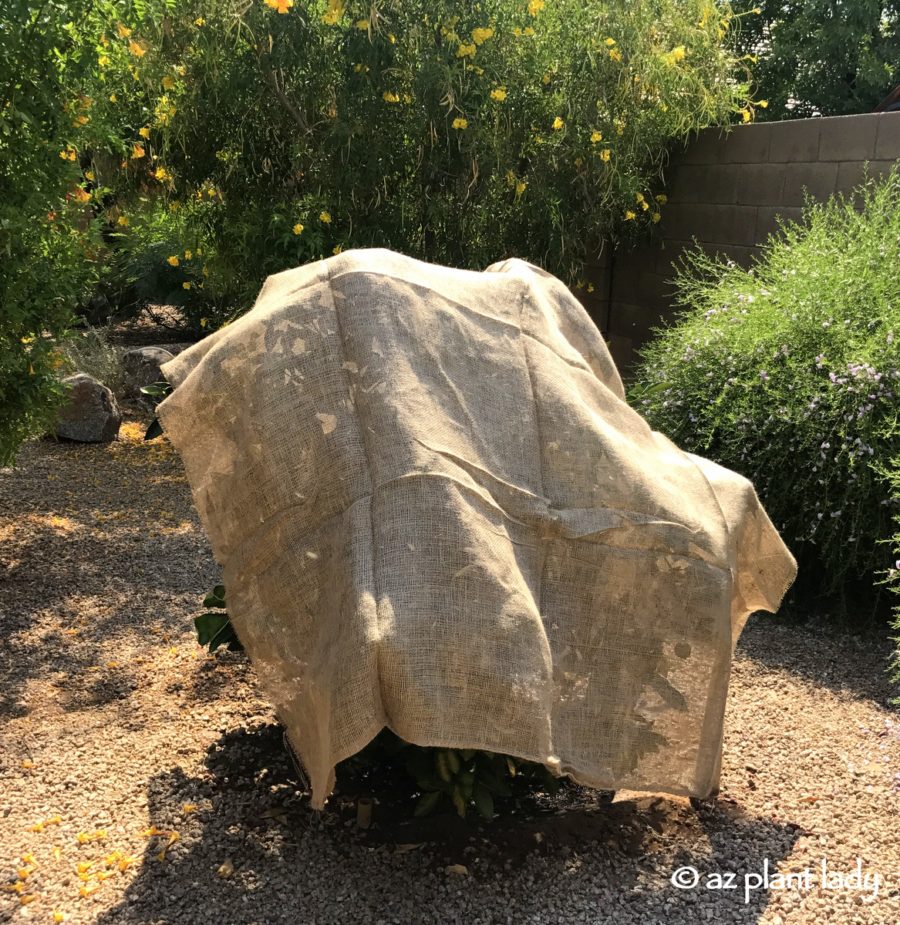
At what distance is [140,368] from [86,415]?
4.56 ft

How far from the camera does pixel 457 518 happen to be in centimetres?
225

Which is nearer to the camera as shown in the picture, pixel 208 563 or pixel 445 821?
pixel 445 821

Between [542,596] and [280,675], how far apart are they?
24.4 inches

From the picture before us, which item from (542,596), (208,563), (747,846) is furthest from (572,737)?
(208,563)

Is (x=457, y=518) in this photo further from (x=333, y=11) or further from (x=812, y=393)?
(x=333, y=11)

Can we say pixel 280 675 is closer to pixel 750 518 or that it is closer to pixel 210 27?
pixel 750 518

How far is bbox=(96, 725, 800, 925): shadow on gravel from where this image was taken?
2.51 meters

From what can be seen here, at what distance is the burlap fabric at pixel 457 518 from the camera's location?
2221mm

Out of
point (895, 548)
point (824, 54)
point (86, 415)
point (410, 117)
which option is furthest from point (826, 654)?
point (824, 54)

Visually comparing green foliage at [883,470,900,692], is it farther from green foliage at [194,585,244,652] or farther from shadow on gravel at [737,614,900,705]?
green foliage at [194,585,244,652]

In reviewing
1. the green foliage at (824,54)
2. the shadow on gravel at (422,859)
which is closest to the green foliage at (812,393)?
the shadow on gravel at (422,859)

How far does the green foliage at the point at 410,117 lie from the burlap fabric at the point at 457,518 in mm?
3979

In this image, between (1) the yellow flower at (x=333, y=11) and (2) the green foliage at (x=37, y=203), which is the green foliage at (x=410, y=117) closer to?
(1) the yellow flower at (x=333, y=11)

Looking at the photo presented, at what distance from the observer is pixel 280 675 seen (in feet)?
8.03
